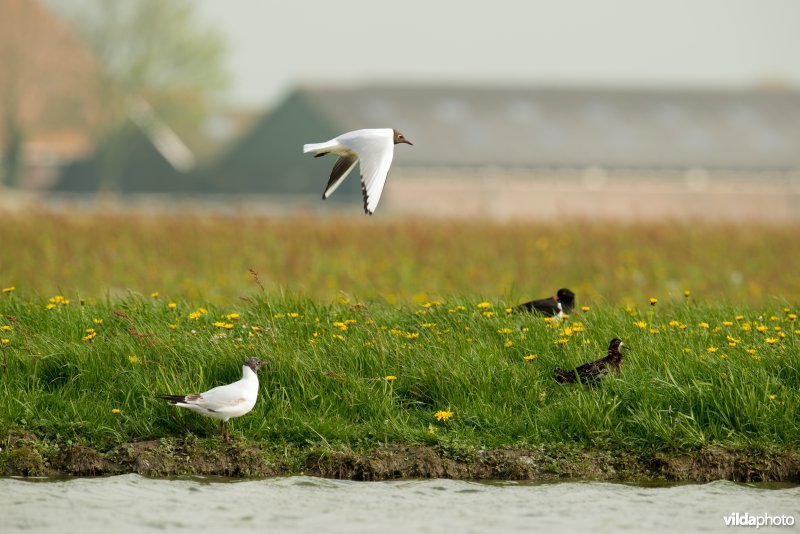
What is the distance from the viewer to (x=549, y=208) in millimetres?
65250

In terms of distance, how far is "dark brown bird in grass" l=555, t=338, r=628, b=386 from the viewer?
921 centimetres

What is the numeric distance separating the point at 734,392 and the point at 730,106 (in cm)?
7001

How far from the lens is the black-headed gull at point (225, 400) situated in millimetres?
8258

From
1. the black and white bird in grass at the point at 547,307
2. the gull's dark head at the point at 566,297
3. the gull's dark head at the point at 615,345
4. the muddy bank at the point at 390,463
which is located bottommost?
the muddy bank at the point at 390,463

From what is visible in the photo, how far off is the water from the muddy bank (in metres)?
0.20

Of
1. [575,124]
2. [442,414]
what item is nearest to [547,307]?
[442,414]

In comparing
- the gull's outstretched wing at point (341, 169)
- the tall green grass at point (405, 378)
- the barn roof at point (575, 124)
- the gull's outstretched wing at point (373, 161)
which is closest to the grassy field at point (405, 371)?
the tall green grass at point (405, 378)

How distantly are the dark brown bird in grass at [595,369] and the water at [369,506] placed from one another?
1.03 m

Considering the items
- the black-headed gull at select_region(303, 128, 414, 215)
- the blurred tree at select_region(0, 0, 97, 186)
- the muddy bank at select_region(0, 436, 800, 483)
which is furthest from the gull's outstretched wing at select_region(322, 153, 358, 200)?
the blurred tree at select_region(0, 0, 97, 186)

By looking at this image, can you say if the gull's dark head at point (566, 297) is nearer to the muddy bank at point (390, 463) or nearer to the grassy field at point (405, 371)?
the grassy field at point (405, 371)

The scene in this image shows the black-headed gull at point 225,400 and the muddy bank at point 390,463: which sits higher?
the black-headed gull at point 225,400

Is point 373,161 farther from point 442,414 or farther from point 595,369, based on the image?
point 595,369

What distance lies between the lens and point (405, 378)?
9414 mm

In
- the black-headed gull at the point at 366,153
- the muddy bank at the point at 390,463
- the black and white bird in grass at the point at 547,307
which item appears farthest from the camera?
the black and white bird in grass at the point at 547,307
